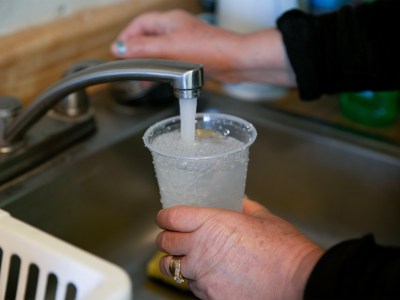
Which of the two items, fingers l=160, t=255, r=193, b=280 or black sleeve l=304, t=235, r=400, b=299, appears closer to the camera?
black sleeve l=304, t=235, r=400, b=299

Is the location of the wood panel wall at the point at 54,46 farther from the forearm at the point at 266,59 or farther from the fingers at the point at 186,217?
the fingers at the point at 186,217

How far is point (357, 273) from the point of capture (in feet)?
1.51

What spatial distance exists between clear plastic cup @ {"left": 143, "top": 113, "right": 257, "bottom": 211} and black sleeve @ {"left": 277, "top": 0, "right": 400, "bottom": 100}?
0.94 ft

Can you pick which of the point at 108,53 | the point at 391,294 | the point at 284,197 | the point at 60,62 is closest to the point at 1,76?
the point at 60,62

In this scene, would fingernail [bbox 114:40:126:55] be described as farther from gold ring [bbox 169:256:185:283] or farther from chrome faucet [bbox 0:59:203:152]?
gold ring [bbox 169:256:185:283]

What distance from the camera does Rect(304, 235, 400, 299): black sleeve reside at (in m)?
0.45

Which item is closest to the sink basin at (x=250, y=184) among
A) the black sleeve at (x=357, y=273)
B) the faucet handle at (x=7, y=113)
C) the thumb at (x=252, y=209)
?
the faucet handle at (x=7, y=113)

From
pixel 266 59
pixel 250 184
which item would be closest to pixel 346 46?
pixel 266 59

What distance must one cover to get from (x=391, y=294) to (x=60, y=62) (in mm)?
662

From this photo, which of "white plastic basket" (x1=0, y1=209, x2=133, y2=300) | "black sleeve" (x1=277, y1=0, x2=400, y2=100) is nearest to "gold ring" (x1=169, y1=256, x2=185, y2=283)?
"white plastic basket" (x1=0, y1=209, x2=133, y2=300)

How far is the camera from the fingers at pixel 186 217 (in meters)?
0.53

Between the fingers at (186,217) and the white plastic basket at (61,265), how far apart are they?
0.33ft

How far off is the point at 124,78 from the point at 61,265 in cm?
22

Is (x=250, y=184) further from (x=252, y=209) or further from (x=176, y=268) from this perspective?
(x=176, y=268)
